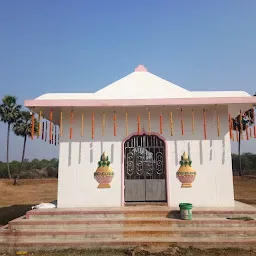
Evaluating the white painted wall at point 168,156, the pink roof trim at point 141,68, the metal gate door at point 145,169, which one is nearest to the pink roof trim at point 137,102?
the white painted wall at point 168,156

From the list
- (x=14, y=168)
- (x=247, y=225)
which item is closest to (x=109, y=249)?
(x=247, y=225)

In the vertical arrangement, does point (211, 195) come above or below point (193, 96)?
below

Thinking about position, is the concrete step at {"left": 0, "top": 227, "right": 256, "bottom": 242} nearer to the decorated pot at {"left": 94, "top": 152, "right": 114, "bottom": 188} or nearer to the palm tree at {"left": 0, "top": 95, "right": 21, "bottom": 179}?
the decorated pot at {"left": 94, "top": 152, "right": 114, "bottom": 188}

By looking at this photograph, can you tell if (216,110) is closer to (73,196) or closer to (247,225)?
(247,225)

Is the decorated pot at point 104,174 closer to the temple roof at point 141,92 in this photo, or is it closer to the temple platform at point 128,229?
the temple platform at point 128,229

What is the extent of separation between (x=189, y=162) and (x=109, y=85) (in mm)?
4131

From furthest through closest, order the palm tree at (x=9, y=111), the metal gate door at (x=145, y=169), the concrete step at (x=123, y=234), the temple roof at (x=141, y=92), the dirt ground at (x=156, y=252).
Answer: the palm tree at (x=9, y=111) < the temple roof at (x=141, y=92) < the metal gate door at (x=145, y=169) < the concrete step at (x=123, y=234) < the dirt ground at (x=156, y=252)

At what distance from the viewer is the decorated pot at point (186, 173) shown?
8070 mm

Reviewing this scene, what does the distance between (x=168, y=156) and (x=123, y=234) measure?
119 inches

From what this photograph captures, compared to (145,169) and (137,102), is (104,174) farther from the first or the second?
(137,102)

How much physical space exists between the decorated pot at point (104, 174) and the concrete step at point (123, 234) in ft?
6.45

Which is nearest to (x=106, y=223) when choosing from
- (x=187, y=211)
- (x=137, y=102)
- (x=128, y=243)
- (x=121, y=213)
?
(x=121, y=213)

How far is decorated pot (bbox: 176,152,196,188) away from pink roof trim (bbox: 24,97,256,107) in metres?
1.84

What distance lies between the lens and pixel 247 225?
21.5 ft
